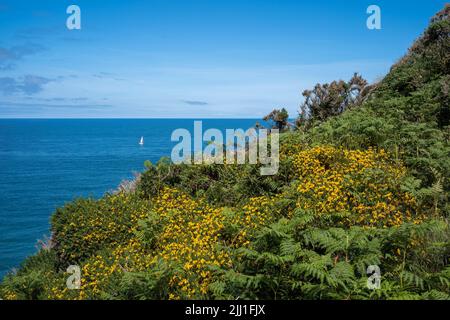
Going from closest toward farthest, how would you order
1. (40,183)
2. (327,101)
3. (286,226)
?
(286,226) < (327,101) < (40,183)

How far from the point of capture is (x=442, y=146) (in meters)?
10.2

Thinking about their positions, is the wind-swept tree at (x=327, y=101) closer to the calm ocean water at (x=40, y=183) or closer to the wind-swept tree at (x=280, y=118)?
the wind-swept tree at (x=280, y=118)

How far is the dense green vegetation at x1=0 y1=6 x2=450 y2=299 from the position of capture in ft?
18.9

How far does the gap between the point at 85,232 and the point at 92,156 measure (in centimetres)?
11896

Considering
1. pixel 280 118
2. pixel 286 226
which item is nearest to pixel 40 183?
pixel 280 118

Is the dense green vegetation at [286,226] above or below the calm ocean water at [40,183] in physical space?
above

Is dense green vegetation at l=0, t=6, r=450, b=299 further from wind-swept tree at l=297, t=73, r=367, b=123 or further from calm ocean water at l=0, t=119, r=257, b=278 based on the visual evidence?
calm ocean water at l=0, t=119, r=257, b=278

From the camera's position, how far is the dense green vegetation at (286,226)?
226 inches

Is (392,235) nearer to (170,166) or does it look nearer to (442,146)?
(442,146)

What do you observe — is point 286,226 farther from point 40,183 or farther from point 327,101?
point 40,183

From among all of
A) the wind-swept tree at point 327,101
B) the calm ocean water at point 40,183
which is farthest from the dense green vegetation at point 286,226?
the calm ocean water at point 40,183

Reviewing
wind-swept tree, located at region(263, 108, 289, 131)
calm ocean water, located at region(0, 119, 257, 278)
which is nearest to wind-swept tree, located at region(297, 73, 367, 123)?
wind-swept tree, located at region(263, 108, 289, 131)

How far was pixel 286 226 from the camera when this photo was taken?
6.50 m

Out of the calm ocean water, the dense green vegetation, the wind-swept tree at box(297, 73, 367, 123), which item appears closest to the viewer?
the dense green vegetation
